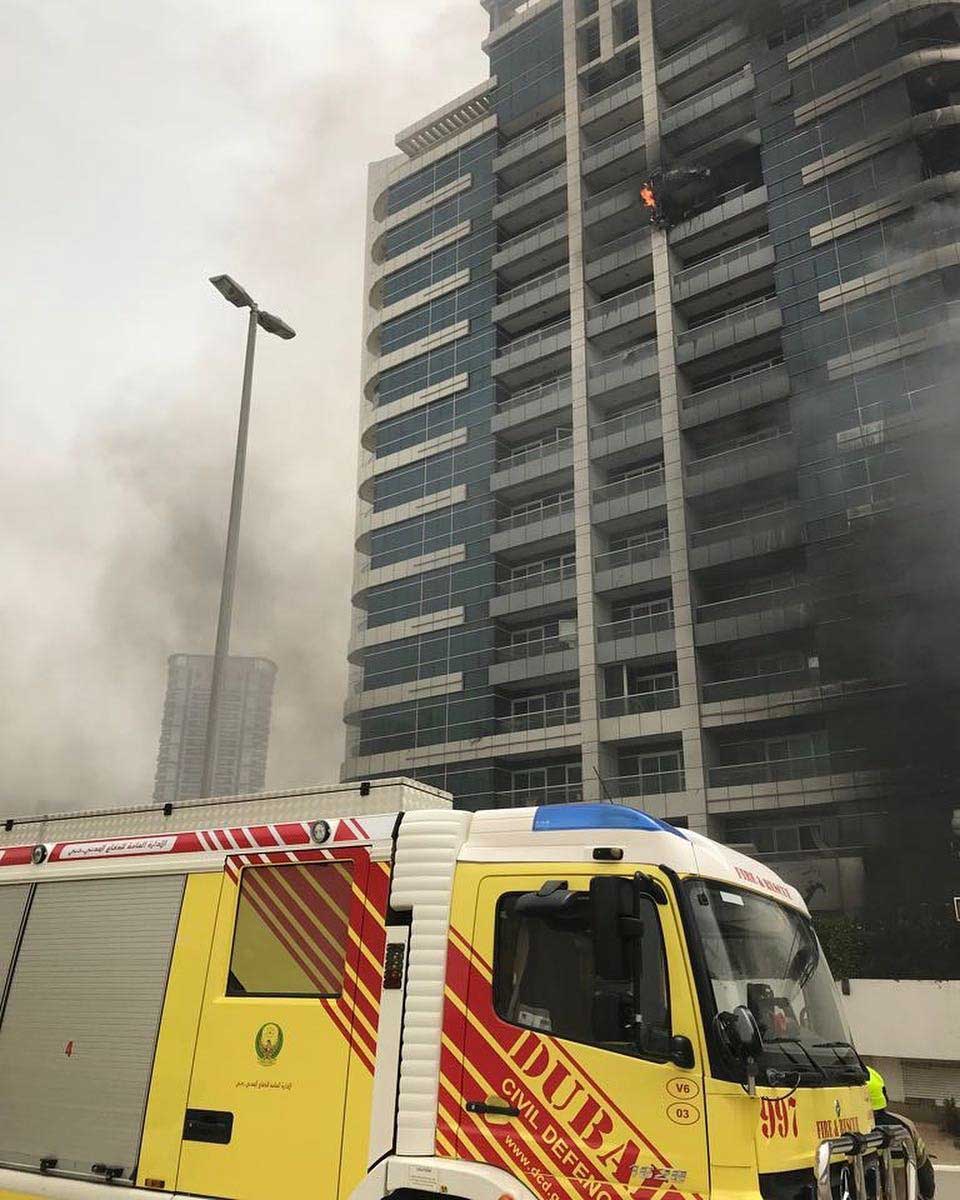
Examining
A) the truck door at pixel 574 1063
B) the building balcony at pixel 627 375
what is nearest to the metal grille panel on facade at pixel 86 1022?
the truck door at pixel 574 1063

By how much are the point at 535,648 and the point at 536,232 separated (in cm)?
2427

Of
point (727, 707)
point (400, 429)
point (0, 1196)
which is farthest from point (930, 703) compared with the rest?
point (0, 1196)

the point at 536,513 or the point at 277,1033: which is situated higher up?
the point at 536,513

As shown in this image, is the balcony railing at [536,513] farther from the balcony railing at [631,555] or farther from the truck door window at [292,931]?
the truck door window at [292,931]

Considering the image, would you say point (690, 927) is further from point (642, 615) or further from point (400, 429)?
point (400, 429)

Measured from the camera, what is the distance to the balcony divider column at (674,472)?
3997 cm

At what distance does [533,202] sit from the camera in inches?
2170

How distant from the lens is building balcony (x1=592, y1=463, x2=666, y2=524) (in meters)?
45.6

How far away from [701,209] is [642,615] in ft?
73.1

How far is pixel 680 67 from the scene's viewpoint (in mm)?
51406

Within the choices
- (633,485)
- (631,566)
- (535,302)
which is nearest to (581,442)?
(633,485)

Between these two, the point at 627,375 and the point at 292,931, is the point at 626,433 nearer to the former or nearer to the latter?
the point at 627,375

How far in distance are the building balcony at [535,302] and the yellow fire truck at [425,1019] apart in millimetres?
49814

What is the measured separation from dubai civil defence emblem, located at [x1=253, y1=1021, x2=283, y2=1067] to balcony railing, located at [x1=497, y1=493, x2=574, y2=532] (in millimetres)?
43810
